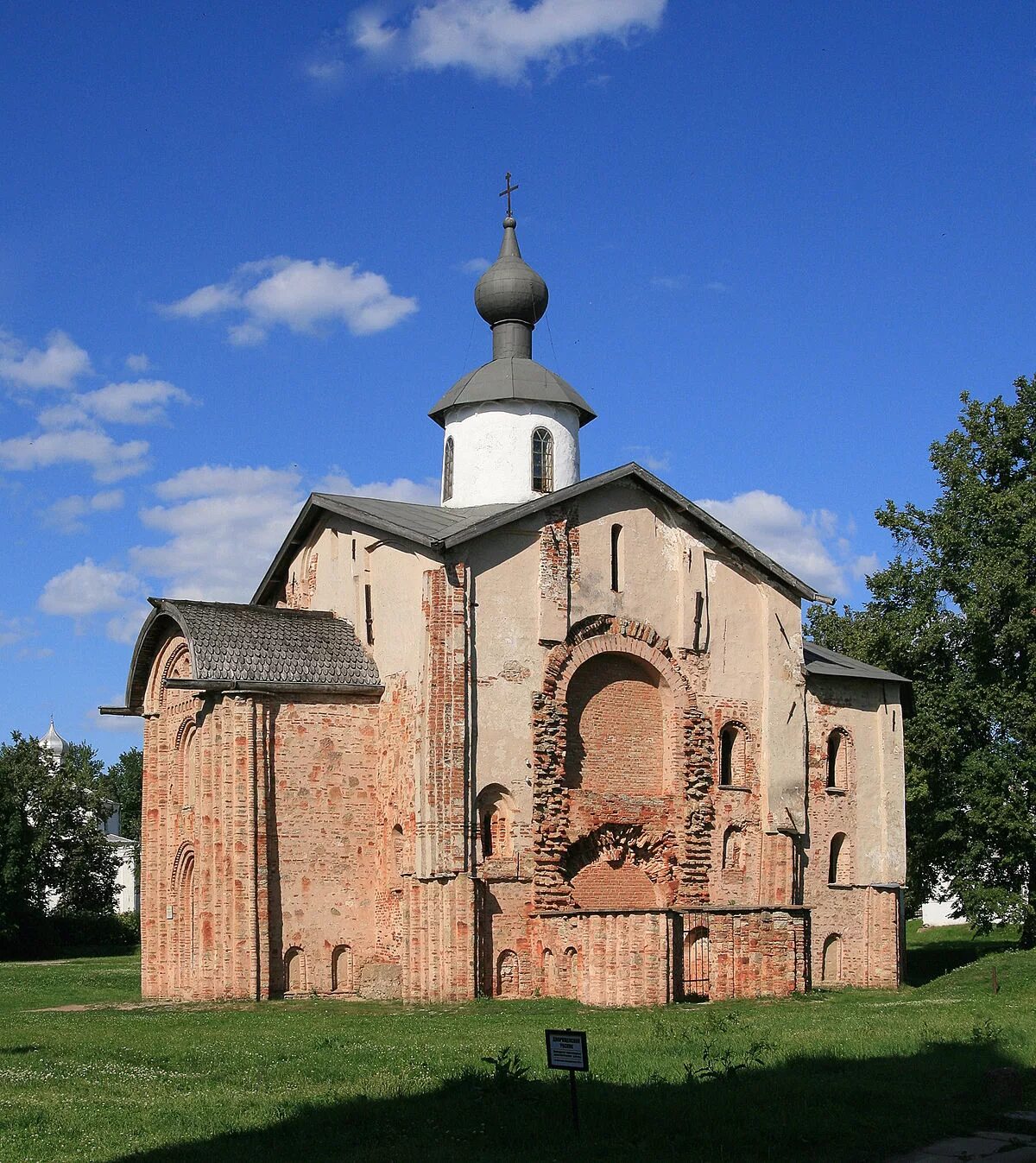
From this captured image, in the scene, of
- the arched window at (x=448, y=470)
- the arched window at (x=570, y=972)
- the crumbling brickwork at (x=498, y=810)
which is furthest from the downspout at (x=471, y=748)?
the arched window at (x=448, y=470)

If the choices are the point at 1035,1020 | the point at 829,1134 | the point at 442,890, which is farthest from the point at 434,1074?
the point at 442,890

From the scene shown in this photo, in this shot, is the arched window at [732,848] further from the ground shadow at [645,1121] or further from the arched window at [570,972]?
the ground shadow at [645,1121]

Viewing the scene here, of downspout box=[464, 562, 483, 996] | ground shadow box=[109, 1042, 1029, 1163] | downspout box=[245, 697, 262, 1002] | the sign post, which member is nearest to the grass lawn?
ground shadow box=[109, 1042, 1029, 1163]

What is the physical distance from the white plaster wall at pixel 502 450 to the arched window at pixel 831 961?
32.7 ft

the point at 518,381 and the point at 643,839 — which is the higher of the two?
the point at 518,381

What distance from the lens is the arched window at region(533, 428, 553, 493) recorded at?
93.2 feet

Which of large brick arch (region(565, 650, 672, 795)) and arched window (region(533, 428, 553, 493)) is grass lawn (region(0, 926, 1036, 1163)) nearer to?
large brick arch (region(565, 650, 672, 795))

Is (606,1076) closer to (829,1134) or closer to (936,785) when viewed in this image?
(829,1134)

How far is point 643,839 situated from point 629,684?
2643mm

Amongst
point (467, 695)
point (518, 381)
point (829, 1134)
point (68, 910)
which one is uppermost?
point (518, 381)

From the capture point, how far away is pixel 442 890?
2245 cm

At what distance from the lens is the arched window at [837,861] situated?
27.5 meters

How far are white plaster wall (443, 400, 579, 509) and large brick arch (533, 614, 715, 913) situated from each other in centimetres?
441

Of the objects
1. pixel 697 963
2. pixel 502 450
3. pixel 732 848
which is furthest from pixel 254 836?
pixel 502 450
